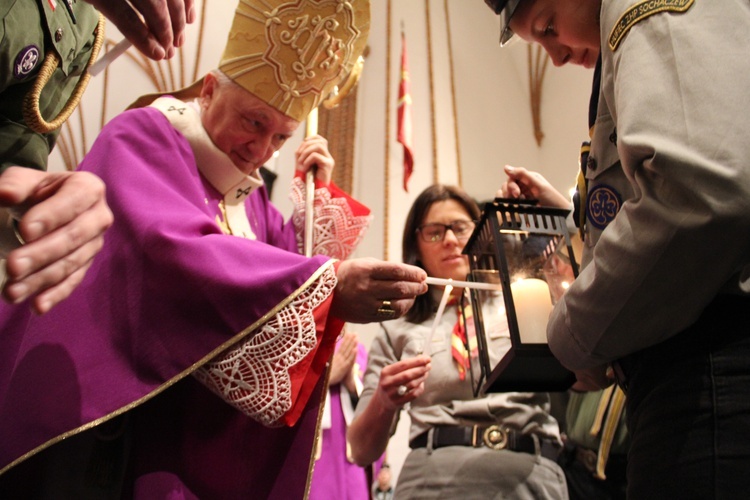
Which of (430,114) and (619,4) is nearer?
(619,4)

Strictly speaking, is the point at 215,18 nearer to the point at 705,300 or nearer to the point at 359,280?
the point at 359,280

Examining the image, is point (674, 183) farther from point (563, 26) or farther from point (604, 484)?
point (604, 484)

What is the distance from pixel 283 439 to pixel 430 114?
139 inches

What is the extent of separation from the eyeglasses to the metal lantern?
498mm

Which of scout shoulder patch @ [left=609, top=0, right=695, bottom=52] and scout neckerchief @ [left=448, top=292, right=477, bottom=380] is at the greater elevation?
scout shoulder patch @ [left=609, top=0, right=695, bottom=52]

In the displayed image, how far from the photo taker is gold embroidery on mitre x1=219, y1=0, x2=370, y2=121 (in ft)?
5.42

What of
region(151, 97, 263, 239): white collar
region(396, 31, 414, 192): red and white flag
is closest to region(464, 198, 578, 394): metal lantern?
region(151, 97, 263, 239): white collar

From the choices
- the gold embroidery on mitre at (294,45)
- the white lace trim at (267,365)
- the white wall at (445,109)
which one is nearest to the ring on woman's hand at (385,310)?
the white lace trim at (267,365)

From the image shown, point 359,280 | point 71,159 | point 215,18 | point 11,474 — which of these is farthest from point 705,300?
point 215,18

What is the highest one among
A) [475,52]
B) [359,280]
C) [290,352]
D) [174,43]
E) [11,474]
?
[475,52]

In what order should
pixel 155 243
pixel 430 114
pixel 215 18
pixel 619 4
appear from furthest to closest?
1. pixel 430 114
2. pixel 215 18
3. pixel 155 243
4. pixel 619 4

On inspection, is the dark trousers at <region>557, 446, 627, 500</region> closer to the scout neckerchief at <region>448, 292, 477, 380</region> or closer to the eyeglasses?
the scout neckerchief at <region>448, 292, 477, 380</region>

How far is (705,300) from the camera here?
0.70m

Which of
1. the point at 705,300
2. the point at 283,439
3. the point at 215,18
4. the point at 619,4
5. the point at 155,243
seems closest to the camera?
the point at 705,300
